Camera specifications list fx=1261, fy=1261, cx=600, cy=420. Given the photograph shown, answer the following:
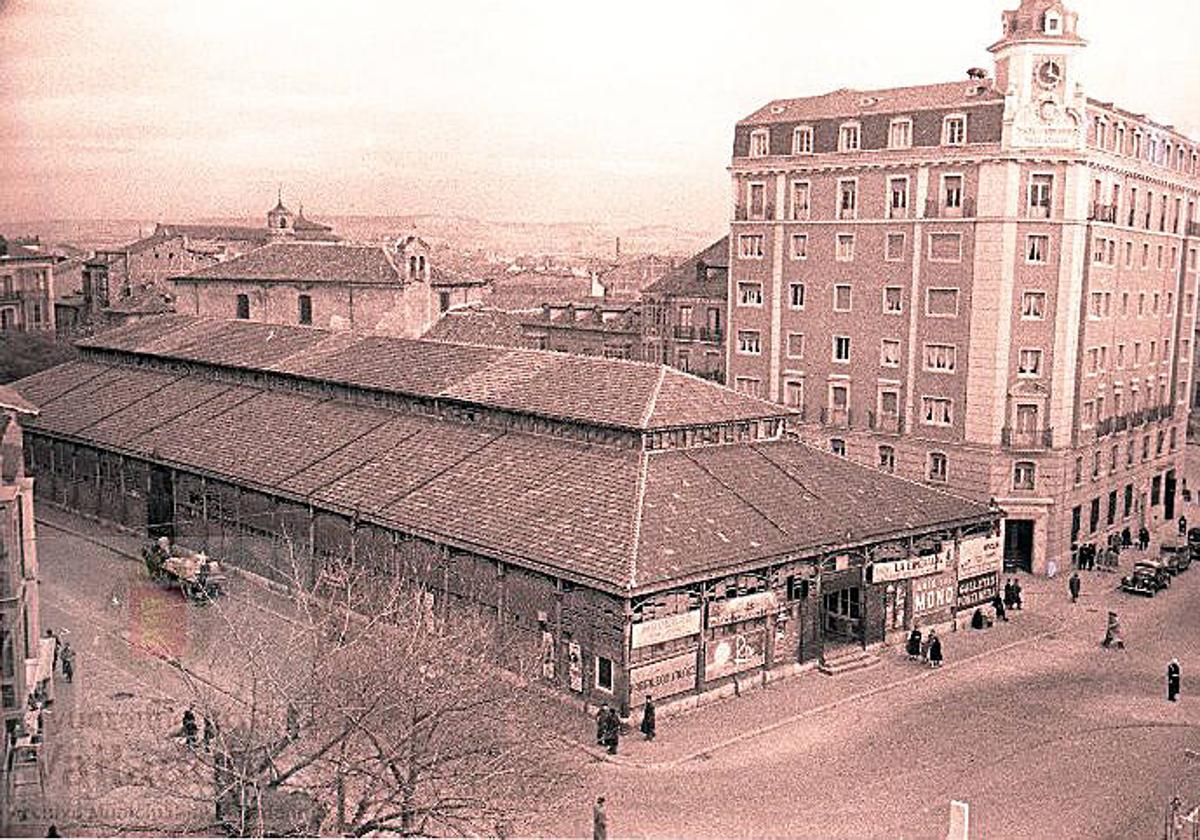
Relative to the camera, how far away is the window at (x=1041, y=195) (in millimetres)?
22747

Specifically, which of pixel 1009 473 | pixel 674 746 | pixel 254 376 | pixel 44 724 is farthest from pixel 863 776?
pixel 254 376

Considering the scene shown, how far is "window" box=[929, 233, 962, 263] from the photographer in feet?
76.9

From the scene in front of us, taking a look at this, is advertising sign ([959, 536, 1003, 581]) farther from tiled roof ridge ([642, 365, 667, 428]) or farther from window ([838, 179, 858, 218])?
window ([838, 179, 858, 218])

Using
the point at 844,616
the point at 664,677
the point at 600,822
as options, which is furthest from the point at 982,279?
the point at 600,822

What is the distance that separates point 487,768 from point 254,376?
1503 centimetres

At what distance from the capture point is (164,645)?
53.5 feet

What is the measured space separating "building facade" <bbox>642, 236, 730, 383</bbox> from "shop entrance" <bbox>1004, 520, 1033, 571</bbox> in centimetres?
829

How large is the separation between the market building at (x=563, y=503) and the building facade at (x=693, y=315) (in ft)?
32.0


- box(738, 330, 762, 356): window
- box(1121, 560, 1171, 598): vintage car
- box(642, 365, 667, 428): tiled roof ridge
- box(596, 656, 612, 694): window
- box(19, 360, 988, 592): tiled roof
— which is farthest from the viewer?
box(738, 330, 762, 356): window

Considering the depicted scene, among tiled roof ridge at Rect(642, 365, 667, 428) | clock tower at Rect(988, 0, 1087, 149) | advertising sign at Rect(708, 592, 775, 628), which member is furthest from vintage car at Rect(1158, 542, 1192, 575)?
tiled roof ridge at Rect(642, 365, 667, 428)

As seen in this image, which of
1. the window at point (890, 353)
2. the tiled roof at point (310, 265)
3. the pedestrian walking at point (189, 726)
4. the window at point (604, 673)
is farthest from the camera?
the tiled roof at point (310, 265)

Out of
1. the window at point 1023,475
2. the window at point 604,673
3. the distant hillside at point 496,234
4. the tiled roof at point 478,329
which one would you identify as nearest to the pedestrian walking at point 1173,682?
the window at point 604,673

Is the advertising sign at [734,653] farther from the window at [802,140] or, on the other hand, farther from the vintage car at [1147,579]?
the window at [802,140]

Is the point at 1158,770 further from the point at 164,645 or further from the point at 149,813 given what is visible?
the point at 164,645
